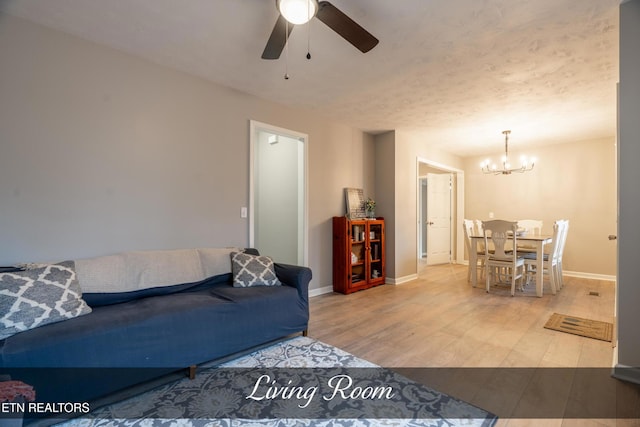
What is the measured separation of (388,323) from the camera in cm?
308

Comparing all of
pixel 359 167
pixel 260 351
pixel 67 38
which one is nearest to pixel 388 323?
pixel 260 351

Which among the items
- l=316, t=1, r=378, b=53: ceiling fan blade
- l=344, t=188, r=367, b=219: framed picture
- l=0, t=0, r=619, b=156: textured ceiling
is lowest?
l=344, t=188, r=367, b=219: framed picture

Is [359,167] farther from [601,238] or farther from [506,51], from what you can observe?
[601,238]

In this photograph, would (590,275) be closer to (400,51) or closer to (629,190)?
(629,190)

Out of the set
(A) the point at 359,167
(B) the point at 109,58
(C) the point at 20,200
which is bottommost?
(C) the point at 20,200

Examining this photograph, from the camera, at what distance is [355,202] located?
4695 mm

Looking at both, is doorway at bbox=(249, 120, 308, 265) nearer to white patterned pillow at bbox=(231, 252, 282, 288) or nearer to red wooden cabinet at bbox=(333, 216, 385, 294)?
red wooden cabinet at bbox=(333, 216, 385, 294)

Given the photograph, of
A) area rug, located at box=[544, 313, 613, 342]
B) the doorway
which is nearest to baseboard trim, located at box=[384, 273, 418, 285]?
the doorway

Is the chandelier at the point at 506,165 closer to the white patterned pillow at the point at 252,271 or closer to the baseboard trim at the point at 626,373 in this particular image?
the baseboard trim at the point at 626,373

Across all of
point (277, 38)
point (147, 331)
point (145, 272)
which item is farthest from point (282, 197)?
point (147, 331)

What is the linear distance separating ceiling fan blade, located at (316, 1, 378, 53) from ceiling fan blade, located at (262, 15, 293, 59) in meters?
0.24

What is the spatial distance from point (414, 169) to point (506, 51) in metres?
2.88

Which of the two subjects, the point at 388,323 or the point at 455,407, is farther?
the point at 388,323

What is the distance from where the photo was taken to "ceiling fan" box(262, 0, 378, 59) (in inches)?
66.1
